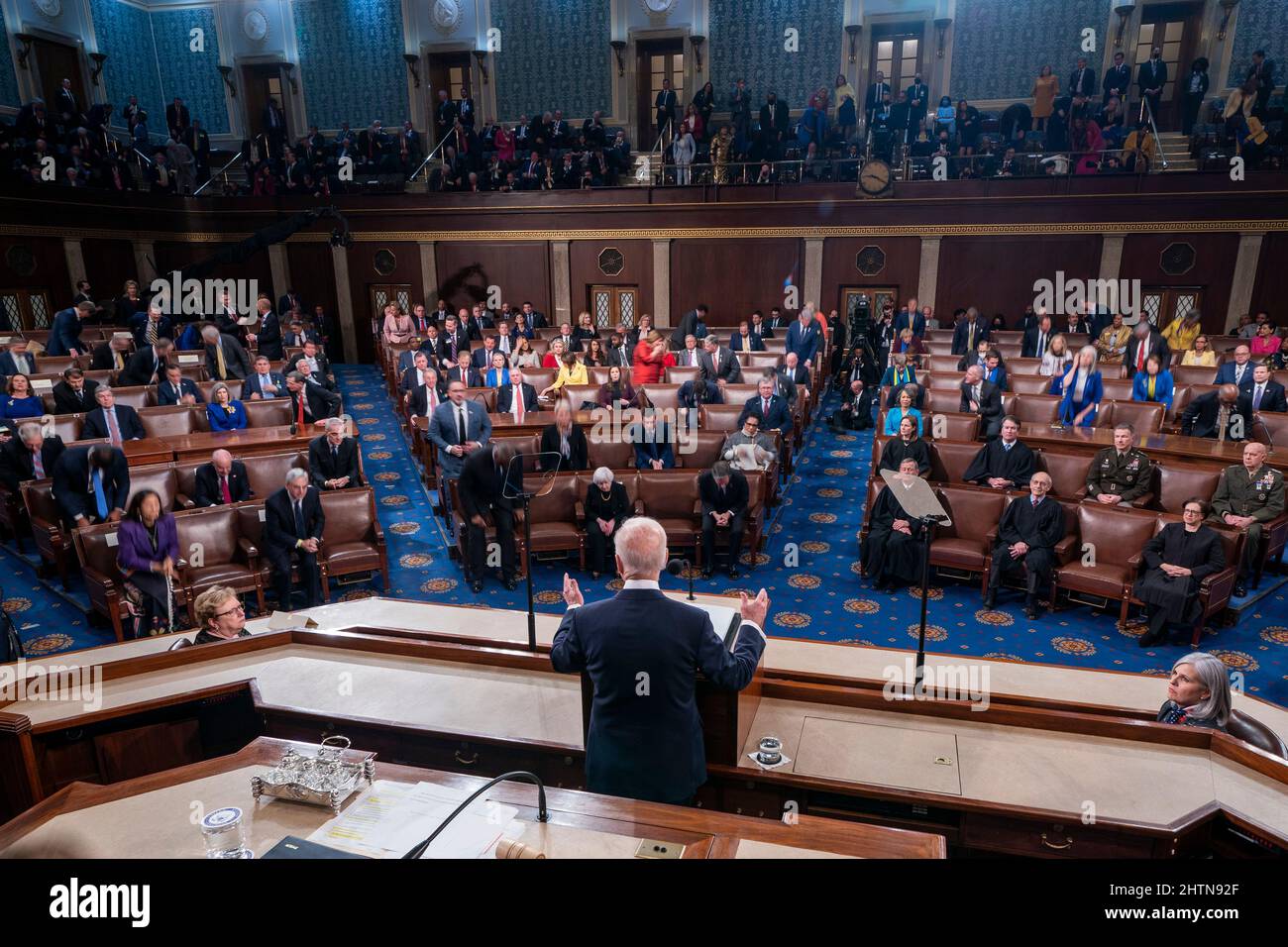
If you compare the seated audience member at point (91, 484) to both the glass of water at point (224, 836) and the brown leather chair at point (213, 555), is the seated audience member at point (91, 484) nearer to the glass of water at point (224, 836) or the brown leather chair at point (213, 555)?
the brown leather chair at point (213, 555)

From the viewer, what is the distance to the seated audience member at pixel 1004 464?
7398 mm

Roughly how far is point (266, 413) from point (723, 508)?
5.29m

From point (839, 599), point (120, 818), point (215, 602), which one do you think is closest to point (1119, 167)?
point (839, 599)

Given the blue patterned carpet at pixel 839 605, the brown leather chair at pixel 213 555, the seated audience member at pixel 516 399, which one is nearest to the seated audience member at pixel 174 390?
the blue patterned carpet at pixel 839 605

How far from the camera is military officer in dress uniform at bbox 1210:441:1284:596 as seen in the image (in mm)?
6461

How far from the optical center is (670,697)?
2.62m

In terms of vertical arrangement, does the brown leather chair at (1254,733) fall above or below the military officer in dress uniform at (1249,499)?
above

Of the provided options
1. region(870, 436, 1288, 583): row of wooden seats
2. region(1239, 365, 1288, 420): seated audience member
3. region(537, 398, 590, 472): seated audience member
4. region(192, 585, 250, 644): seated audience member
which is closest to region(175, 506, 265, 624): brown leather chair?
region(192, 585, 250, 644): seated audience member

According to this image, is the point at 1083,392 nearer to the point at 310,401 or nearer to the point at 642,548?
the point at 642,548

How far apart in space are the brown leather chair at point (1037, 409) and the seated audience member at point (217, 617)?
25.9 feet

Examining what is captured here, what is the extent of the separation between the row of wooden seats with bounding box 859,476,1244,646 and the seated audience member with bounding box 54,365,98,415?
8143 millimetres

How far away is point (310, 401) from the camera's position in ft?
29.9
